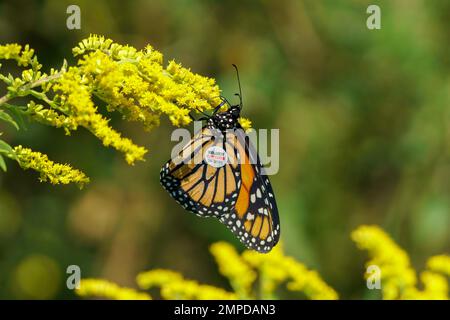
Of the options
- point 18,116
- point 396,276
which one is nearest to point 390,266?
point 396,276

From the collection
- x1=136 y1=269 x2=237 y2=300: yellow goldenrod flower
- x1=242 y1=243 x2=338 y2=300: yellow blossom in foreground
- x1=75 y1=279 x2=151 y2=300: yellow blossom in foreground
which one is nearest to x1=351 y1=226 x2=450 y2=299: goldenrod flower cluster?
x1=242 y1=243 x2=338 y2=300: yellow blossom in foreground

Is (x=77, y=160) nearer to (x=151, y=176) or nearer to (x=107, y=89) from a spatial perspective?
(x=151, y=176)

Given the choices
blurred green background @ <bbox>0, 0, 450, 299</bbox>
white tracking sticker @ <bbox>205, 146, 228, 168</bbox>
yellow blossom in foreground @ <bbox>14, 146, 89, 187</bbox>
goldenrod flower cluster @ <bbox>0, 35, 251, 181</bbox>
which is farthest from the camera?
blurred green background @ <bbox>0, 0, 450, 299</bbox>

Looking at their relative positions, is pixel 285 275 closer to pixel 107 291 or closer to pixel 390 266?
pixel 390 266

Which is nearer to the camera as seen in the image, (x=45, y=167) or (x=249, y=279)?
(x=45, y=167)

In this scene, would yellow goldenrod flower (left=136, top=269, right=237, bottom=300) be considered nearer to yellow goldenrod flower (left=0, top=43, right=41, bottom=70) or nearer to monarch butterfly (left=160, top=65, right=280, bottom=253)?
monarch butterfly (left=160, top=65, right=280, bottom=253)
